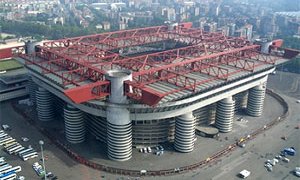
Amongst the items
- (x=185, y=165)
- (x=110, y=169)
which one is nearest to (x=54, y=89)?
(x=110, y=169)

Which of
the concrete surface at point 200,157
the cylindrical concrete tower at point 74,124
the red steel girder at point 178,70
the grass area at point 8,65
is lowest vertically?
the concrete surface at point 200,157

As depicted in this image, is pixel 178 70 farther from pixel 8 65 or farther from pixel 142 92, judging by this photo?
pixel 8 65

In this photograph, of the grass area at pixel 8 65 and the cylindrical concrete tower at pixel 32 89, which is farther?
the grass area at pixel 8 65

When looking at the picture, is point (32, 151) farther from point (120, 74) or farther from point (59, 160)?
point (120, 74)

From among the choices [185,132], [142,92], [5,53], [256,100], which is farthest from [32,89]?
[256,100]

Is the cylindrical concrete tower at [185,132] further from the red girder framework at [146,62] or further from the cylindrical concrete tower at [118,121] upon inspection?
the cylindrical concrete tower at [118,121]

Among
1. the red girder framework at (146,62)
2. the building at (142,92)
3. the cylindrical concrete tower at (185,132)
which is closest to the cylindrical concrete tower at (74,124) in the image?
the building at (142,92)
